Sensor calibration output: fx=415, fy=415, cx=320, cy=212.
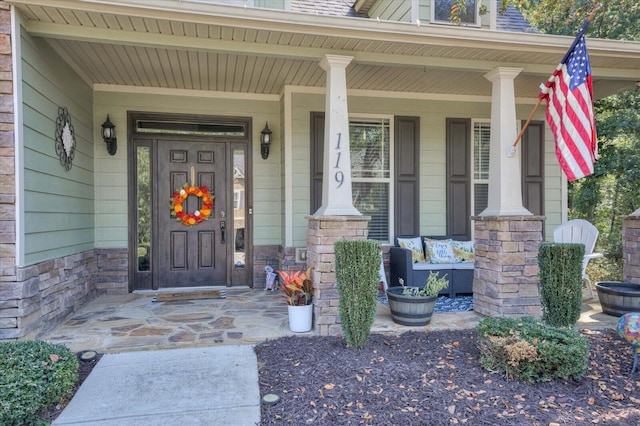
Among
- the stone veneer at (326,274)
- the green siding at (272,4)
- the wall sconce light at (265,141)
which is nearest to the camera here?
the stone veneer at (326,274)

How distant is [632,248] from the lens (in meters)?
4.43

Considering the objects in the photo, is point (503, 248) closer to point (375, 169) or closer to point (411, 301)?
point (411, 301)

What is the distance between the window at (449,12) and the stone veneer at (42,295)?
4758 mm

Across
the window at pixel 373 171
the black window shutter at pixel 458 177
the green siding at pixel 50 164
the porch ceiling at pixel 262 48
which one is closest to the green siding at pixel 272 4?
the porch ceiling at pixel 262 48

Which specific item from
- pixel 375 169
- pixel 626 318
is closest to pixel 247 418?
pixel 626 318

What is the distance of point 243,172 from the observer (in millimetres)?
5480

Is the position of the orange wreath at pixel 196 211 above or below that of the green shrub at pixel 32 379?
above

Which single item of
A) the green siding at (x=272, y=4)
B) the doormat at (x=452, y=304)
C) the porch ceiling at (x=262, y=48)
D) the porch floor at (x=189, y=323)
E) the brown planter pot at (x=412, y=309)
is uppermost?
the green siding at (x=272, y=4)

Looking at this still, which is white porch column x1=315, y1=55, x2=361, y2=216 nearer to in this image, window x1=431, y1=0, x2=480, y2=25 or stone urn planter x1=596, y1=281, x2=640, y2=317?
window x1=431, y1=0, x2=480, y2=25

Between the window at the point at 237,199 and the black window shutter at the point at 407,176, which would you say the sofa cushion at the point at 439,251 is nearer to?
the black window shutter at the point at 407,176

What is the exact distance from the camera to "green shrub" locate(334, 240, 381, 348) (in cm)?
306

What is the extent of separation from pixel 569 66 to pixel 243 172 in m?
3.76

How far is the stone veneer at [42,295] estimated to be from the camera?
309cm

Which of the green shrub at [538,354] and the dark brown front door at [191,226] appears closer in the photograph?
the green shrub at [538,354]
